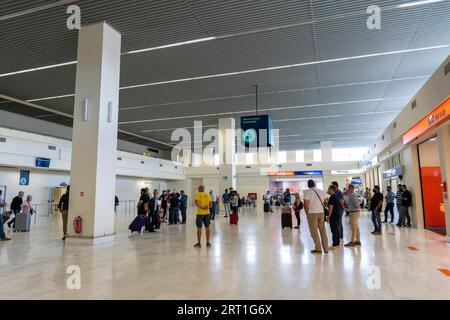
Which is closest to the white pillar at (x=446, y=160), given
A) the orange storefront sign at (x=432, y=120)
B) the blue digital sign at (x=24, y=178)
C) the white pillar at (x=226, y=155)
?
the orange storefront sign at (x=432, y=120)

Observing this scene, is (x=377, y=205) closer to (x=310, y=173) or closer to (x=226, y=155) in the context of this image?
(x=226, y=155)

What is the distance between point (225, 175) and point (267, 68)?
24.9ft

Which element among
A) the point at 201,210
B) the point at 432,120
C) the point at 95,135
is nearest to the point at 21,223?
the point at 95,135

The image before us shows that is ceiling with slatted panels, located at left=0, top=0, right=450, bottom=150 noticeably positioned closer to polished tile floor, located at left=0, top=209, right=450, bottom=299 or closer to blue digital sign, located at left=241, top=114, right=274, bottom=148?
blue digital sign, located at left=241, top=114, right=274, bottom=148

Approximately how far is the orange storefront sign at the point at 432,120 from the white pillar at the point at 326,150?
16330 mm

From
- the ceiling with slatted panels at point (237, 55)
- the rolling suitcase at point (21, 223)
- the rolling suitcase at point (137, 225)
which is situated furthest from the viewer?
the rolling suitcase at point (21, 223)

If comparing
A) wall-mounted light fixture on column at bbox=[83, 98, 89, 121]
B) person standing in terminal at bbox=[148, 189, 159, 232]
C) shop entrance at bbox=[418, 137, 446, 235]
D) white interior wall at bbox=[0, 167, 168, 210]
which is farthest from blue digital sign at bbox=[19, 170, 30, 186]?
shop entrance at bbox=[418, 137, 446, 235]

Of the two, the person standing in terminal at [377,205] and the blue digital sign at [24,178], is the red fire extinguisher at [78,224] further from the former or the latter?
the blue digital sign at [24,178]

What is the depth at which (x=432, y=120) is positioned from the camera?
8.03 metres

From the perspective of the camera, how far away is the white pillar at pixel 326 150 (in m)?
27.0

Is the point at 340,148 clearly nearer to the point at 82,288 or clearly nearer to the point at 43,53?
the point at 43,53

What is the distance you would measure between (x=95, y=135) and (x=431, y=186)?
11.2 meters

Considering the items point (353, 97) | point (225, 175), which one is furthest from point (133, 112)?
point (353, 97)

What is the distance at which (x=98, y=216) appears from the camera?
24.1 feet
